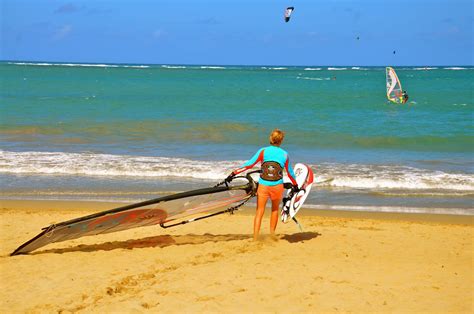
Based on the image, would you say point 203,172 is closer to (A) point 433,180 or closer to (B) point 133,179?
(B) point 133,179

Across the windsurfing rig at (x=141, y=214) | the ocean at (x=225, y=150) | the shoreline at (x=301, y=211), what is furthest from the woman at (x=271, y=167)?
the ocean at (x=225, y=150)

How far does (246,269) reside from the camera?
233 inches

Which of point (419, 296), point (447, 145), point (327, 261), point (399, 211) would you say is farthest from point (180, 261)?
point (447, 145)

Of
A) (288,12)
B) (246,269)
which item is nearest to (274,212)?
(246,269)

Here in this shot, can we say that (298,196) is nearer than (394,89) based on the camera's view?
Yes

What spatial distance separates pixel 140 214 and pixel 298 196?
1944 mm

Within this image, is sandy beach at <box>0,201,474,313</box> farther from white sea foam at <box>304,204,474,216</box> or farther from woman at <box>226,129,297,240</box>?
white sea foam at <box>304,204,474,216</box>

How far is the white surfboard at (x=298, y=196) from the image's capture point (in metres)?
7.32

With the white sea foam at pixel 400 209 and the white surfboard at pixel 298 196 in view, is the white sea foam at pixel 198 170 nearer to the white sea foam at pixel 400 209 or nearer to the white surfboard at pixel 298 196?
the white sea foam at pixel 400 209

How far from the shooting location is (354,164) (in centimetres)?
1360

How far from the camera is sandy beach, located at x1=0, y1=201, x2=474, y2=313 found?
504 cm

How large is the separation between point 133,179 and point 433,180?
5.86m

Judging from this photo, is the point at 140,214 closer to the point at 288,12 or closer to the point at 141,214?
the point at 141,214

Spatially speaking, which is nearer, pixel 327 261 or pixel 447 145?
pixel 327 261
